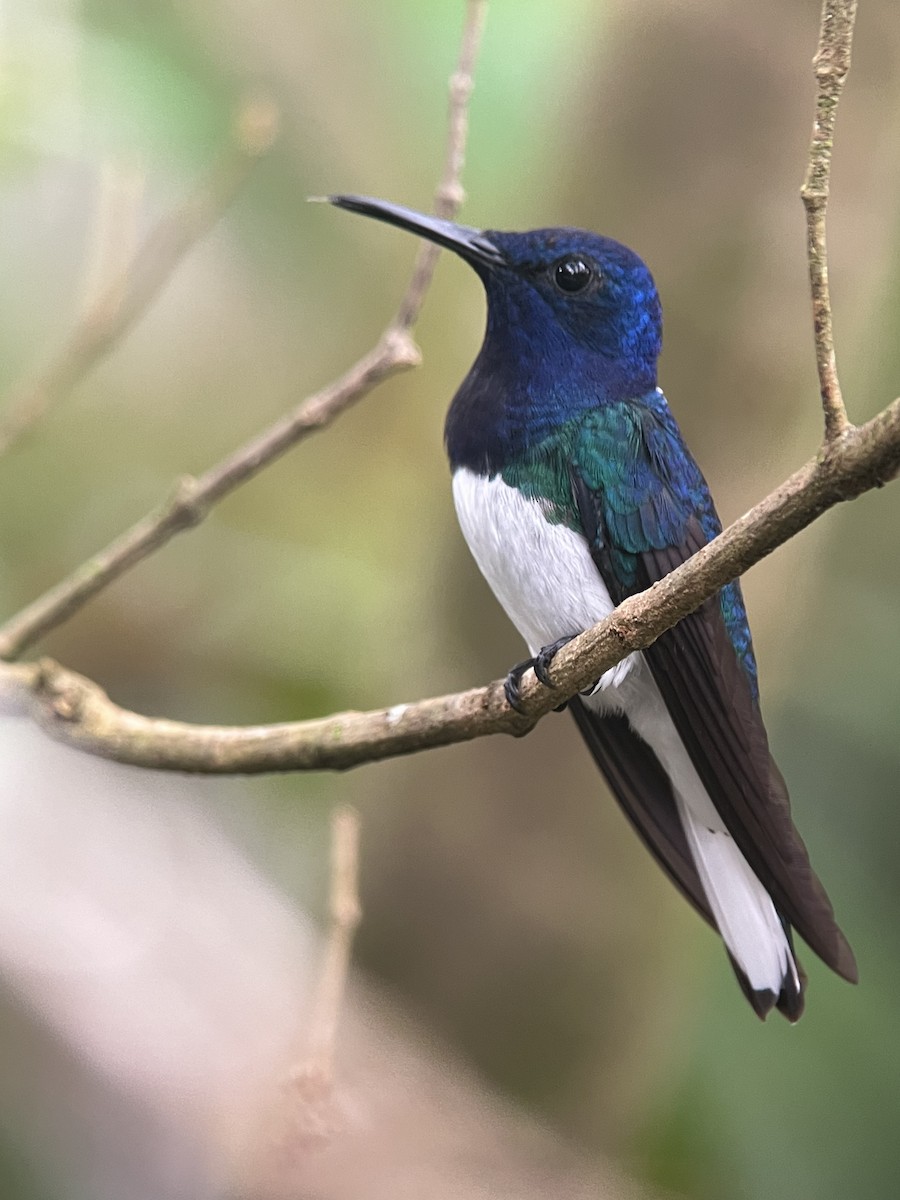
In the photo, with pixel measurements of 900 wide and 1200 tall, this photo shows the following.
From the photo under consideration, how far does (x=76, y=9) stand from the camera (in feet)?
8.81

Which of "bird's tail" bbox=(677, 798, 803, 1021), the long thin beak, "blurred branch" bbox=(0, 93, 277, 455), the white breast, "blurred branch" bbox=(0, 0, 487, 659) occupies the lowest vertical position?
"bird's tail" bbox=(677, 798, 803, 1021)

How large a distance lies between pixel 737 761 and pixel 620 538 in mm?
A: 302

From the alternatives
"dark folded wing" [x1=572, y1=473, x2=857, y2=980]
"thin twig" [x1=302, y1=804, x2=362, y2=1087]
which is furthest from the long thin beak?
"thin twig" [x1=302, y1=804, x2=362, y2=1087]

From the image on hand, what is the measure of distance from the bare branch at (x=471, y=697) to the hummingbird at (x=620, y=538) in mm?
99

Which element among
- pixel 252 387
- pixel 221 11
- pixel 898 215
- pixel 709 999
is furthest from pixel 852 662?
pixel 221 11

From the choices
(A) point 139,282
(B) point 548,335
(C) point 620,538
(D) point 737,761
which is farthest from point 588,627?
(A) point 139,282

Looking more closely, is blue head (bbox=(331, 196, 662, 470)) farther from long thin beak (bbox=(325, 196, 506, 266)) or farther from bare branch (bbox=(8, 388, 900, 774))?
bare branch (bbox=(8, 388, 900, 774))

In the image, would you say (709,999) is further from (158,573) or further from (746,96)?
(746,96)

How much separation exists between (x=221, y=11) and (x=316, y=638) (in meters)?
1.53

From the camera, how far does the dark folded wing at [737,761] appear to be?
151 cm

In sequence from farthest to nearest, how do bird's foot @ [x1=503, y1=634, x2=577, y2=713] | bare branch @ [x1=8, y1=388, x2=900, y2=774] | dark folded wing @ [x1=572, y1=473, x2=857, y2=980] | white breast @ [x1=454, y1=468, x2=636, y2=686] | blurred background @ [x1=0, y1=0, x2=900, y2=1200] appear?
blurred background @ [x1=0, y1=0, x2=900, y2=1200]
white breast @ [x1=454, y1=468, x2=636, y2=686]
dark folded wing @ [x1=572, y1=473, x2=857, y2=980]
bird's foot @ [x1=503, y1=634, x2=577, y2=713]
bare branch @ [x1=8, y1=388, x2=900, y2=774]

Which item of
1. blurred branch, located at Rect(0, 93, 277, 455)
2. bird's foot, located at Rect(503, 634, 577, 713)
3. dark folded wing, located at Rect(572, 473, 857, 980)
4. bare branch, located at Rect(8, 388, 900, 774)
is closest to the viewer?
bare branch, located at Rect(8, 388, 900, 774)

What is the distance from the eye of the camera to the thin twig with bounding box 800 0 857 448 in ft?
3.11

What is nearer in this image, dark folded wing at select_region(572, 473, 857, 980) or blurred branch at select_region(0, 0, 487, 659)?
dark folded wing at select_region(572, 473, 857, 980)
